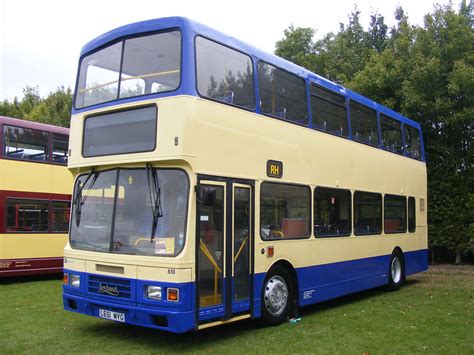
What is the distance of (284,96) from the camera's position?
9125mm

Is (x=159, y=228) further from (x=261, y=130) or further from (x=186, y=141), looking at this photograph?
(x=261, y=130)

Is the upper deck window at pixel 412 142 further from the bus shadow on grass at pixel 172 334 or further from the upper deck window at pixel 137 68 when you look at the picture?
the upper deck window at pixel 137 68

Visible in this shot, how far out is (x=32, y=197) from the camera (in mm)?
14227

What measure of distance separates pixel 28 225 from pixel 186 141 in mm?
8979

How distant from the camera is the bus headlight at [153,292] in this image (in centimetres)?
676

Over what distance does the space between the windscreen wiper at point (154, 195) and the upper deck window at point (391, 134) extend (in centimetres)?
735

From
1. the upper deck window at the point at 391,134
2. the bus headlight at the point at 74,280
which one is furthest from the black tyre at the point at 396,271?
the bus headlight at the point at 74,280

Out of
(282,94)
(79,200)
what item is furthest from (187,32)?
(79,200)

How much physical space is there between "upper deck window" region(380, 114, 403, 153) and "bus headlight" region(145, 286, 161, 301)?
7844 millimetres

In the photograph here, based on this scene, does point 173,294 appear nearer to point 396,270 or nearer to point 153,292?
point 153,292

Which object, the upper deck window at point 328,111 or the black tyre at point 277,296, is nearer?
the black tyre at point 277,296

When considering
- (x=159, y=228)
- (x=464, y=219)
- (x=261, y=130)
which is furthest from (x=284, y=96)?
(x=464, y=219)

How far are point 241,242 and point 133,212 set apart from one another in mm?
1718

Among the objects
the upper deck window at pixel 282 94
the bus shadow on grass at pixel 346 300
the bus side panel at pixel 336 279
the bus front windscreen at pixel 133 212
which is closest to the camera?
the bus front windscreen at pixel 133 212
